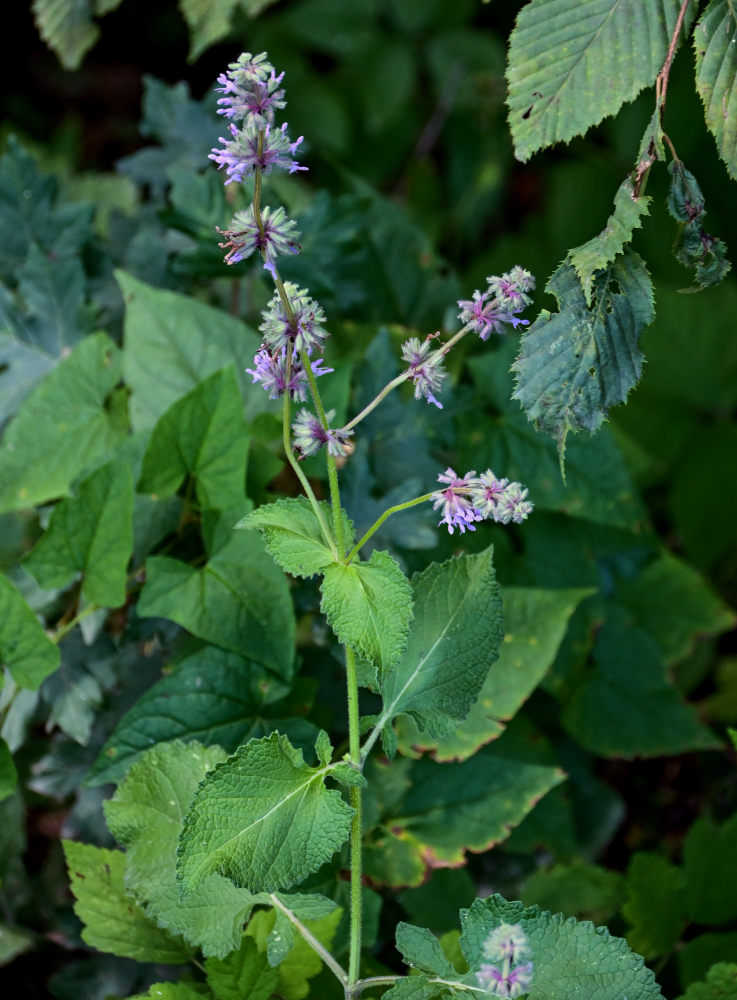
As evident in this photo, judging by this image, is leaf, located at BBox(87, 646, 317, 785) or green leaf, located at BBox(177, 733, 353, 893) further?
leaf, located at BBox(87, 646, 317, 785)

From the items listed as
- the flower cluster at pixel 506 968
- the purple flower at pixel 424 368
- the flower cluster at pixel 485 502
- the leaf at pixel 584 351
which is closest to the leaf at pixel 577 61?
the leaf at pixel 584 351

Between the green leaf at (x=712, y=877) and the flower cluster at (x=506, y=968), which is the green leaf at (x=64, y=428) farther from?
the green leaf at (x=712, y=877)

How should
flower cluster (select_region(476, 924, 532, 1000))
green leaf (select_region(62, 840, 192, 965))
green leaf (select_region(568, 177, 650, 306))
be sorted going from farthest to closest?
green leaf (select_region(62, 840, 192, 965)) < green leaf (select_region(568, 177, 650, 306)) < flower cluster (select_region(476, 924, 532, 1000))

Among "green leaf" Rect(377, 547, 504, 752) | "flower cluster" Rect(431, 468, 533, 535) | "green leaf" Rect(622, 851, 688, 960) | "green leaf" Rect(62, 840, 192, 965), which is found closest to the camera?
"flower cluster" Rect(431, 468, 533, 535)

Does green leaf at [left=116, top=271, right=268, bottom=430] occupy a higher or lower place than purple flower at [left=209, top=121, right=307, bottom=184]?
lower

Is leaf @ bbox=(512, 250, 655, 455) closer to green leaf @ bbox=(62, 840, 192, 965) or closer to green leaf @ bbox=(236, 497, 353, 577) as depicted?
green leaf @ bbox=(236, 497, 353, 577)

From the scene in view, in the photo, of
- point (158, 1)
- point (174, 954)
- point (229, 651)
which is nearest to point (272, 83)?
point (229, 651)

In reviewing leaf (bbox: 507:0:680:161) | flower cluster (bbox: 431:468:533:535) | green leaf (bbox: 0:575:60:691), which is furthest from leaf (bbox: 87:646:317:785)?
leaf (bbox: 507:0:680:161)
